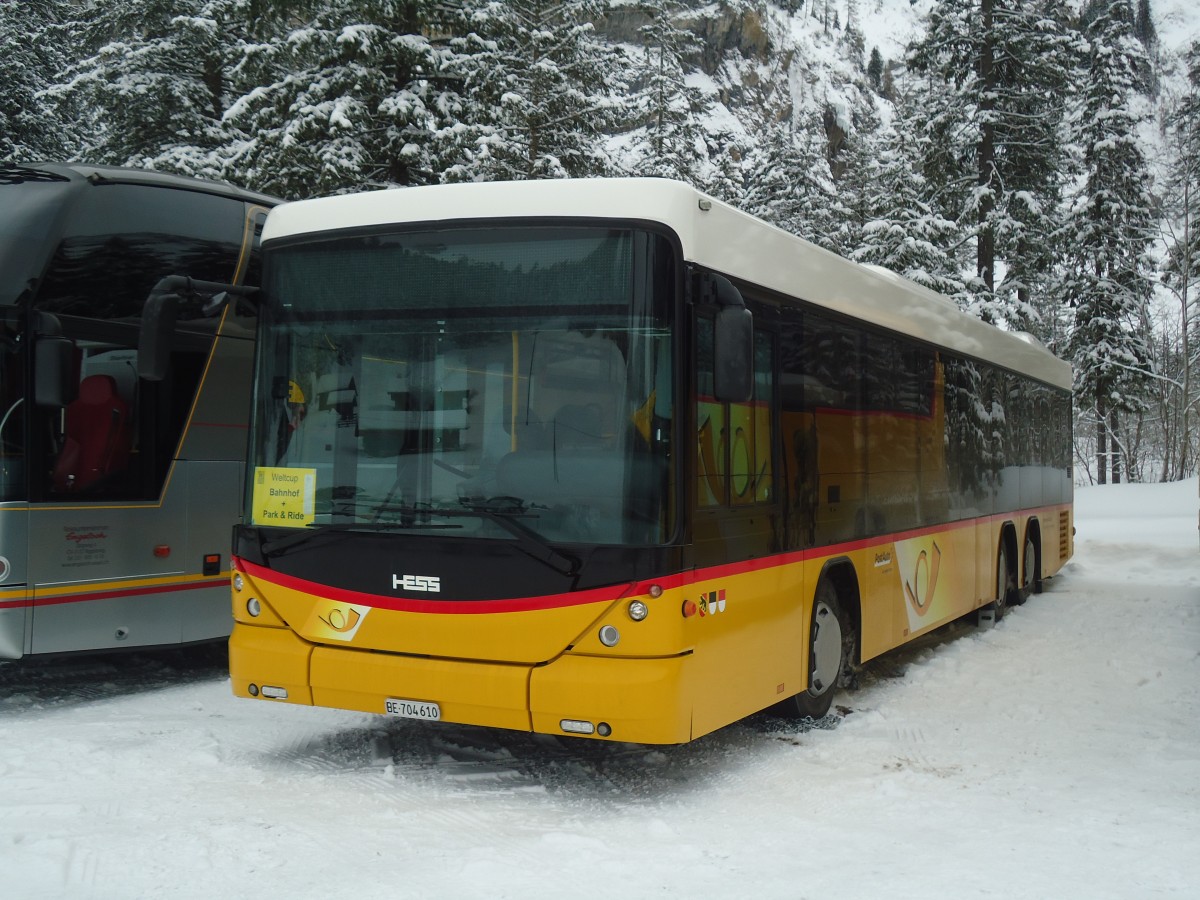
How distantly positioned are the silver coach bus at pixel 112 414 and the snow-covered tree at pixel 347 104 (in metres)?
9.48

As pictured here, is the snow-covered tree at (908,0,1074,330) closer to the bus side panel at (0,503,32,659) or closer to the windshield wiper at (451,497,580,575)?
the bus side panel at (0,503,32,659)

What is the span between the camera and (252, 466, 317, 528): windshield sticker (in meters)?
6.36

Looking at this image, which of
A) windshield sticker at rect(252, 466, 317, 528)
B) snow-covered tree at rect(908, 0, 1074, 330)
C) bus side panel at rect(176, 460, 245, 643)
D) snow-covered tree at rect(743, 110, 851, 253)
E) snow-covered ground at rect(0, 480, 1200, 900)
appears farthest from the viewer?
snow-covered tree at rect(743, 110, 851, 253)

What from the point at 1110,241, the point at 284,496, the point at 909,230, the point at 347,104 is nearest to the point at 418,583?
the point at 284,496

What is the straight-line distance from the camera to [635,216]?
5781 mm

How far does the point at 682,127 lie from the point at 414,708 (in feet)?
93.4

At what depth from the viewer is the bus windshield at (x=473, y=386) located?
18.7ft

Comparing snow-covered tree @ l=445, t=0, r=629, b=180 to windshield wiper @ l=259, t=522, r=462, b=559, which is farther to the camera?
snow-covered tree @ l=445, t=0, r=629, b=180

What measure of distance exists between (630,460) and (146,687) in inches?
211

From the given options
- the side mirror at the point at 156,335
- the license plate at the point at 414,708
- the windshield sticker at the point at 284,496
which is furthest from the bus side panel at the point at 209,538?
the license plate at the point at 414,708

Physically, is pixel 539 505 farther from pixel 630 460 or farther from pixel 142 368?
pixel 142 368

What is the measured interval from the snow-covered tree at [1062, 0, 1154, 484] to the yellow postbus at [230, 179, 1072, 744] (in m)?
35.3

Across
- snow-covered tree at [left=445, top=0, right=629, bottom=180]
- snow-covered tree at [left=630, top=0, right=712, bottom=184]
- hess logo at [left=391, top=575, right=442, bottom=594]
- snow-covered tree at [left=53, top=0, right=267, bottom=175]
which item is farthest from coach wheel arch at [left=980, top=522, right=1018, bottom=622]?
snow-covered tree at [left=630, top=0, right=712, bottom=184]

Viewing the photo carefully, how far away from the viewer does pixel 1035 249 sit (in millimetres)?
31406
